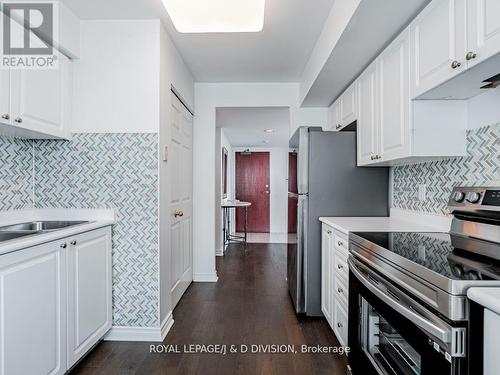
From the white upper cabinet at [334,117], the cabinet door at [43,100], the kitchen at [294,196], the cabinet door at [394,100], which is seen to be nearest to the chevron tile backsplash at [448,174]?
the kitchen at [294,196]

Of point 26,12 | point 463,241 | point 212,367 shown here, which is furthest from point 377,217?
point 26,12

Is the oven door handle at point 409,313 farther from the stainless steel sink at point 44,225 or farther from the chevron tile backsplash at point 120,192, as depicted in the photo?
the stainless steel sink at point 44,225

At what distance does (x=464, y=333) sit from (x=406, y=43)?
1549 millimetres

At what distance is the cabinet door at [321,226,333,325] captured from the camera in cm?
232

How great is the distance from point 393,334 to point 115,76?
2.41 metres

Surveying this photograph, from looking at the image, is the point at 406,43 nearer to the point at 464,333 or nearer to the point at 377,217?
the point at 377,217

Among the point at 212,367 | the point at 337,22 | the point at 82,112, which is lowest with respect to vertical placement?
the point at 212,367

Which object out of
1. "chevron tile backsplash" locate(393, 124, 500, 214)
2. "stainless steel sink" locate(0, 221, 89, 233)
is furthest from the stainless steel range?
"stainless steel sink" locate(0, 221, 89, 233)

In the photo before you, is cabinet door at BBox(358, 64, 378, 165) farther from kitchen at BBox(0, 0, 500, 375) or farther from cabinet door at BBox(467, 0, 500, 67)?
cabinet door at BBox(467, 0, 500, 67)

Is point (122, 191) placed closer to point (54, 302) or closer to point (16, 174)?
point (16, 174)

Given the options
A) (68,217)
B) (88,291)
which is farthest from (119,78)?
(88,291)

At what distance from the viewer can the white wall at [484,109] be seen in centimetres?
148

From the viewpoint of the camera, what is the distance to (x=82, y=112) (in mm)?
2305

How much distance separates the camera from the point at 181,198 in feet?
10.2
